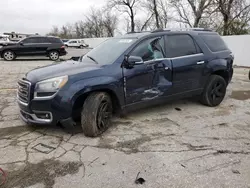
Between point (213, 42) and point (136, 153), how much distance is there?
3.48 meters

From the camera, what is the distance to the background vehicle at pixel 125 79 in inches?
131

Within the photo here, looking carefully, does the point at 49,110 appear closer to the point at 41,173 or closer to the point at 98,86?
the point at 98,86

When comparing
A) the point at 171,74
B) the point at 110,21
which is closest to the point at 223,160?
the point at 171,74

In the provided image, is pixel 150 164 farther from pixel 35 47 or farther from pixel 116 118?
pixel 35 47

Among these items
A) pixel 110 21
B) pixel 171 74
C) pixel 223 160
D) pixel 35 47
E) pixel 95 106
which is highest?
pixel 110 21

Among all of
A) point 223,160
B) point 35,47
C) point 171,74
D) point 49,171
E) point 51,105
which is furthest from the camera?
point 35,47

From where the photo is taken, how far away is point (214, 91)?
514 cm

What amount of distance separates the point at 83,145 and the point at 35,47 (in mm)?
13068

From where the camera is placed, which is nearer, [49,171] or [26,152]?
[49,171]

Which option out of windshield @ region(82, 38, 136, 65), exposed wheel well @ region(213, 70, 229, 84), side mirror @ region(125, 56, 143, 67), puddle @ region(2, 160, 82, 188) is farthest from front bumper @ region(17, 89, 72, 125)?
exposed wheel well @ region(213, 70, 229, 84)

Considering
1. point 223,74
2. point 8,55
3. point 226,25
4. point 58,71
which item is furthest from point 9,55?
point 226,25

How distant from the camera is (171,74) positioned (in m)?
4.27

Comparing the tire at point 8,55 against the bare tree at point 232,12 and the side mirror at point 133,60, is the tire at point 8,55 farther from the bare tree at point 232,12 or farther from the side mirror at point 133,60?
the bare tree at point 232,12

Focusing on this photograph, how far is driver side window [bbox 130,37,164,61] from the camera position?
4000mm
